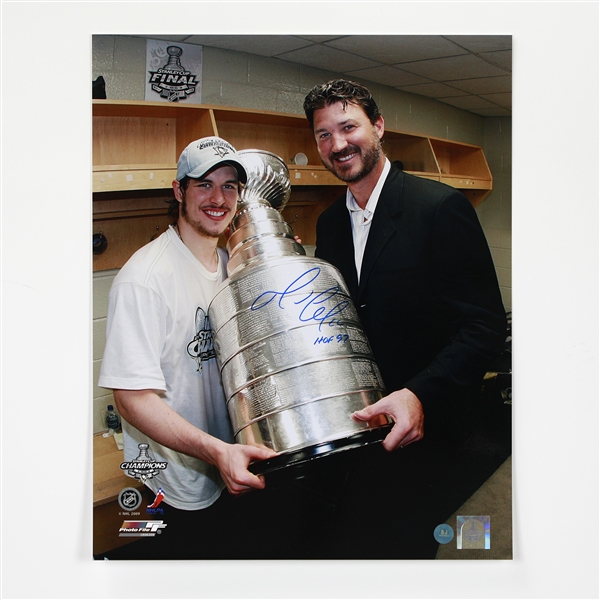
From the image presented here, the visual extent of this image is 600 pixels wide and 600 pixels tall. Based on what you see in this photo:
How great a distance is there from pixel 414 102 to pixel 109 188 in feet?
2.59

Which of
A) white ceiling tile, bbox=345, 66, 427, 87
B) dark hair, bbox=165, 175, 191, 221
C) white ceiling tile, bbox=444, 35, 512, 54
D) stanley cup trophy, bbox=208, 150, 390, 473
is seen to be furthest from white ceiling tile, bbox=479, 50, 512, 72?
dark hair, bbox=165, 175, 191, 221

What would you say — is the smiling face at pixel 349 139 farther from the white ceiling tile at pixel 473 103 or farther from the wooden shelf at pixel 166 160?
the white ceiling tile at pixel 473 103

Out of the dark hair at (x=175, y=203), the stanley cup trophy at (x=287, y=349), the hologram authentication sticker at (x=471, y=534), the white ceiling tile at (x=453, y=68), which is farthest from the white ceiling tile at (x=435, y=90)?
the hologram authentication sticker at (x=471, y=534)

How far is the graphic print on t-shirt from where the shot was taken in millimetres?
1506

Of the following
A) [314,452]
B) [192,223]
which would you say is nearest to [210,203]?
[192,223]

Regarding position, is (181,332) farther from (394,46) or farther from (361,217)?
(394,46)

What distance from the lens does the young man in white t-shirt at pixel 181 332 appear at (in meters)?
1.50

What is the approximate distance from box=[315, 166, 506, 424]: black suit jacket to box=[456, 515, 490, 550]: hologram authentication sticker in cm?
29

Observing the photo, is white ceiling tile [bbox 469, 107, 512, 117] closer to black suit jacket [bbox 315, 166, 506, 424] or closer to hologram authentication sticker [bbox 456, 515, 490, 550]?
black suit jacket [bbox 315, 166, 506, 424]

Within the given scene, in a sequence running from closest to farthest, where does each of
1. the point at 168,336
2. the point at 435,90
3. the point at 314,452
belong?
1. the point at 314,452
2. the point at 168,336
3. the point at 435,90

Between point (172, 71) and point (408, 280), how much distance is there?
2.50 feet

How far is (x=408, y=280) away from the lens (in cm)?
152

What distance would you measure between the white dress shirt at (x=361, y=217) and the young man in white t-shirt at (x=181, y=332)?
0.28 m
